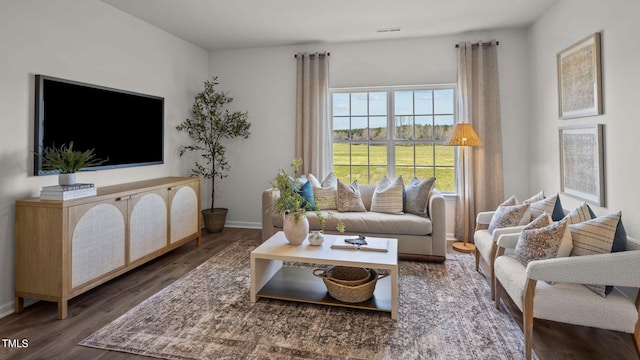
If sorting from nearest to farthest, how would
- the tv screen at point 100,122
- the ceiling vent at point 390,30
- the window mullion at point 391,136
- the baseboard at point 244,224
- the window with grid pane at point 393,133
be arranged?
the tv screen at point 100,122 → the ceiling vent at point 390,30 → the window with grid pane at point 393,133 → the window mullion at point 391,136 → the baseboard at point 244,224

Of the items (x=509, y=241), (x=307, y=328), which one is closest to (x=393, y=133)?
(x=509, y=241)

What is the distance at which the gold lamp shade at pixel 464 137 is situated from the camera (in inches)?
153

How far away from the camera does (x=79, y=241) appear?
251 centimetres

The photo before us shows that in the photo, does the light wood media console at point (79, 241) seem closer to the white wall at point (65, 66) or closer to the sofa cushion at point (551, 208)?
the white wall at point (65, 66)

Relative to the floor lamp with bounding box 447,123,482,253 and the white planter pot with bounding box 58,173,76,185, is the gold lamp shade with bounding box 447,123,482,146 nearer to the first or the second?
the floor lamp with bounding box 447,123,482,253

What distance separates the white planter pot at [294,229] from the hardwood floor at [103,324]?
4.16 ft

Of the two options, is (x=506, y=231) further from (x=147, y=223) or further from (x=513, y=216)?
(x=147, y=223)

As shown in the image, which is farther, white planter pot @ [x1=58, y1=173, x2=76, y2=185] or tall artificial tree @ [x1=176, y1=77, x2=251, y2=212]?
tall artificial tree @ [x1=176, y1=77, x2=251, y2=212]

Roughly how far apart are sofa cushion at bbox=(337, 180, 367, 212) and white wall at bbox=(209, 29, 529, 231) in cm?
125

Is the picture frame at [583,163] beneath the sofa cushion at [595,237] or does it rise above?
above

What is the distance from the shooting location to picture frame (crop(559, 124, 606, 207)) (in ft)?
8.96

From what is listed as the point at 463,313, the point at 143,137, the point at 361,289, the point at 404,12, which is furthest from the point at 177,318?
the point at 404,12

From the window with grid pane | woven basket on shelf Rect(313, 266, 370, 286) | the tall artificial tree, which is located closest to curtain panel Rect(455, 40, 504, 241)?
the window with grid pane

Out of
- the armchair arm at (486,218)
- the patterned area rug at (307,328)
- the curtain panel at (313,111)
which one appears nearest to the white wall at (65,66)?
the patterned area rug at (307,328)
